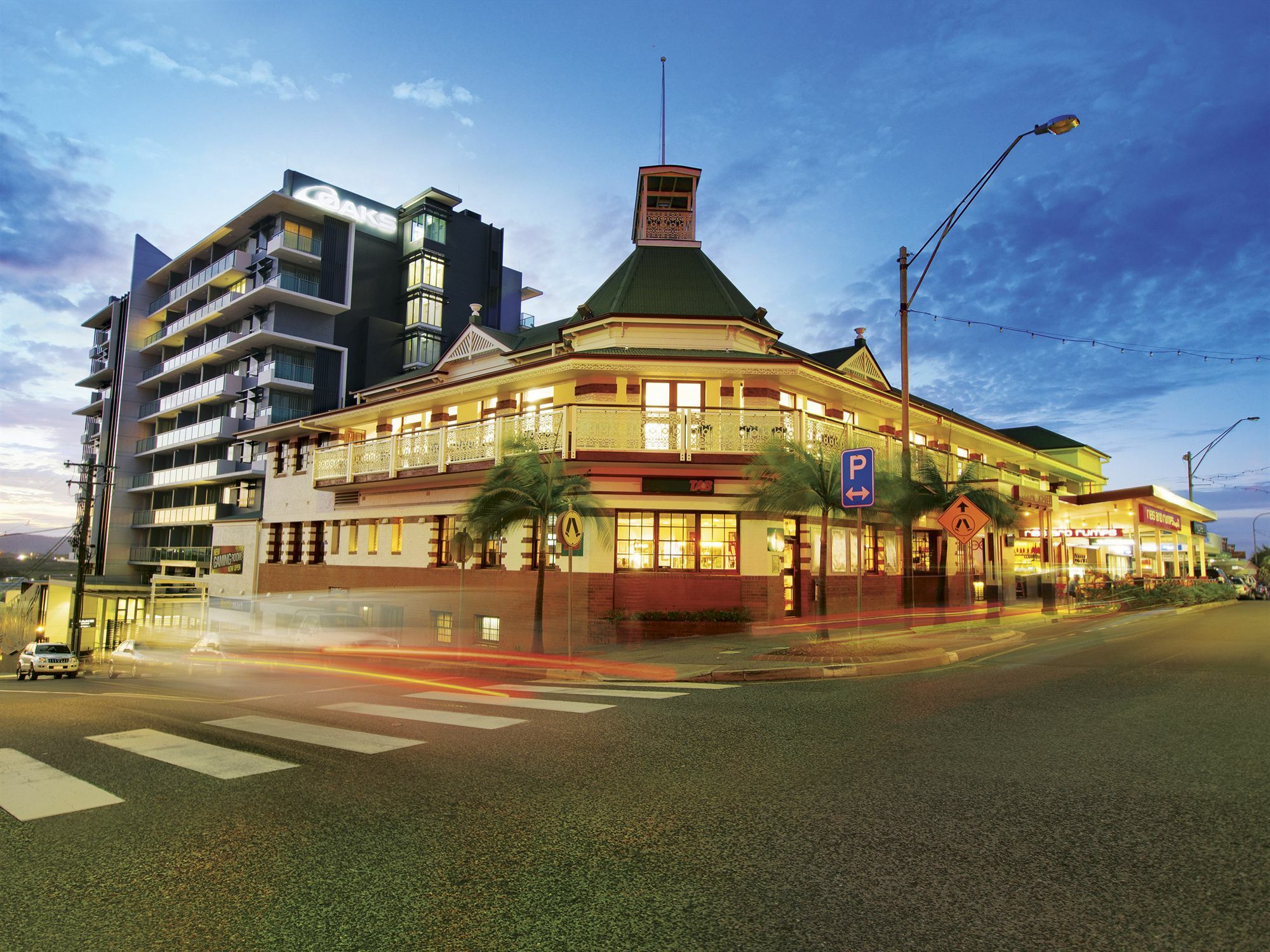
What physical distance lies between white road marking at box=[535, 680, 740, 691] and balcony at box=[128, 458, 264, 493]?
129 feet

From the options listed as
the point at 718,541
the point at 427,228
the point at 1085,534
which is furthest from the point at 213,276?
the point at 1085,534

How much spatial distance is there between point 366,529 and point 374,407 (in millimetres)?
4671

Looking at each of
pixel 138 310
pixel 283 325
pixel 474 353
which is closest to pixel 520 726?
pixel 474 353

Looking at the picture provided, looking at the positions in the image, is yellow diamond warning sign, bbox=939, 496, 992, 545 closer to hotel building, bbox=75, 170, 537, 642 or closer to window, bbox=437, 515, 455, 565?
window, bbox=437, 515, 455, 565

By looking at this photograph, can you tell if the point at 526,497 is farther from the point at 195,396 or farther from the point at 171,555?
the point at 171,555

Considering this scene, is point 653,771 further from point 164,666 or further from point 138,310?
point 138,310

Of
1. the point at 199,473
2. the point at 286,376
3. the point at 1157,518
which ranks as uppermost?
the point at 286,376

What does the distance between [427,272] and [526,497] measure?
42510 millimetres

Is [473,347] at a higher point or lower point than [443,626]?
higher

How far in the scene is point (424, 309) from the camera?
54219 millimetres

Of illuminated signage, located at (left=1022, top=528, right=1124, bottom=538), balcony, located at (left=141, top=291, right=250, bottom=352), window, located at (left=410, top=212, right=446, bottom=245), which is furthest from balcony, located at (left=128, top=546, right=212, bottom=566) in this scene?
illuminated signage, located at (left=1022, top=528, right=1124, bottom=538)

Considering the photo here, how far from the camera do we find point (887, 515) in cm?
2286

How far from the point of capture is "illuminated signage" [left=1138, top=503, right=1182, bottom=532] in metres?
36.2

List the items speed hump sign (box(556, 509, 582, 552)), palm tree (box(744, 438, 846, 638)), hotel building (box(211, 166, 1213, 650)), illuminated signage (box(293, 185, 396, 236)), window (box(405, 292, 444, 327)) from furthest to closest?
window (box(405, 292, 444, 327)) → illuminated signage (box(293, 185, 396, 236)) → hotel building (box(211, 166, 1213, 650)) → palm tree (box(744, 438, 846, 638)) → speed hump sign (box(556, 509, 582, 552))
